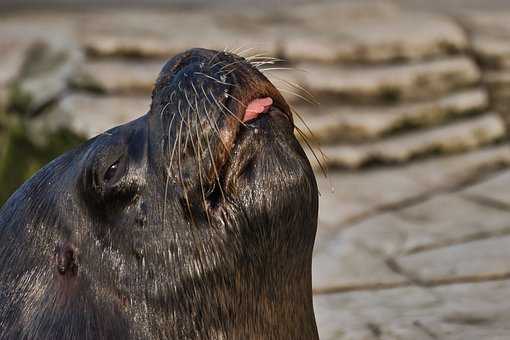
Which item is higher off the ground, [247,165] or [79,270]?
[247,165]

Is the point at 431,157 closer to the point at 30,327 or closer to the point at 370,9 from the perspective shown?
the point at 370,9

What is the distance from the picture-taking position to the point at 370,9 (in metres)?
8.95

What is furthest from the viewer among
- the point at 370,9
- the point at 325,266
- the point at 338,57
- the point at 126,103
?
the point at 370,9

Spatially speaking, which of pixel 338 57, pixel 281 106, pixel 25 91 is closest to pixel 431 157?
pixel 338 57

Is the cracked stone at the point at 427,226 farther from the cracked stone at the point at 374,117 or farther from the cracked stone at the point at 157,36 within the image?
the cracked stone at the point at 157,36

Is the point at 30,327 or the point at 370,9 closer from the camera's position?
the point at 30,327

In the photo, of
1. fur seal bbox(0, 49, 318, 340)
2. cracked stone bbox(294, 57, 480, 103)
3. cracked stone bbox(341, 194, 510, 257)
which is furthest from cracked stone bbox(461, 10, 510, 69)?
fur seal bbox(0, 49, 318, 340)

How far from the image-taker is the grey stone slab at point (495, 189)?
6.27 m

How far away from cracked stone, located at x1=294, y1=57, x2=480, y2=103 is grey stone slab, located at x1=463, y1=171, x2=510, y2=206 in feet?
4.19

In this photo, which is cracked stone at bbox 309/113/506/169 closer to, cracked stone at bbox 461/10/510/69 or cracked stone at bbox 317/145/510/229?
cracked stone at bbox 317/145/510/229

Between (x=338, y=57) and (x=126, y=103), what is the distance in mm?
1739

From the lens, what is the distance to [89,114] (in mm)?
7078

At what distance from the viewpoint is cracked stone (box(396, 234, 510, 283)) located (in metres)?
4.86

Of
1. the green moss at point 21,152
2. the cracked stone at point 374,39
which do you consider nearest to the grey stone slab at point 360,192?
the cracked stone at point 374,39
